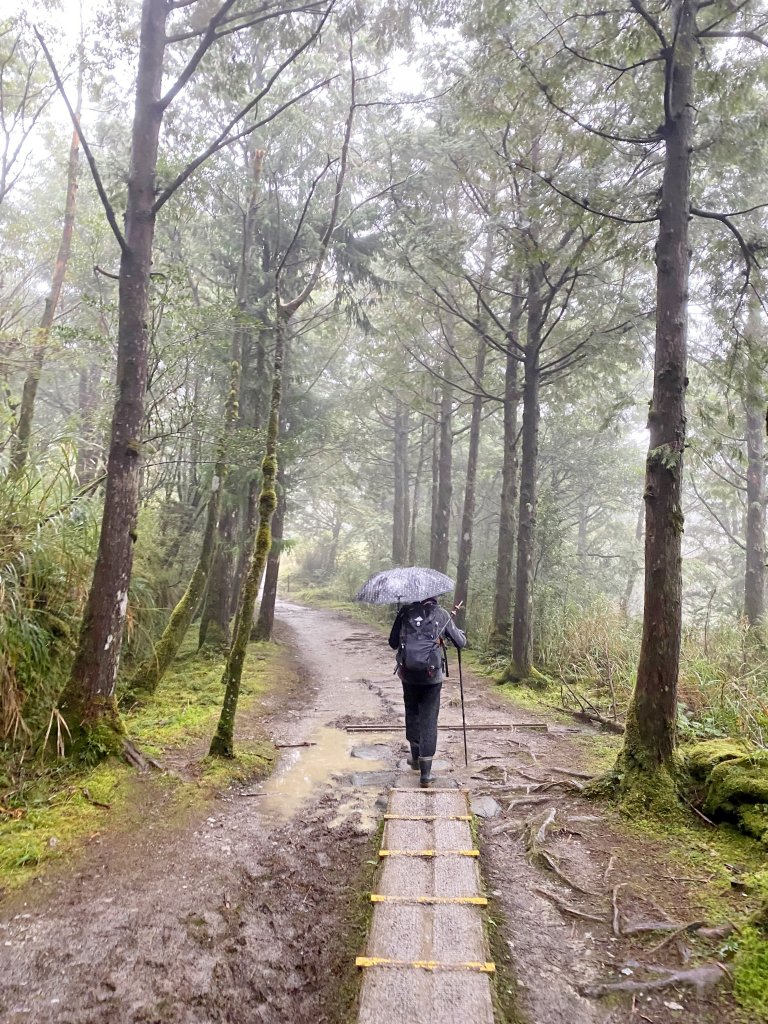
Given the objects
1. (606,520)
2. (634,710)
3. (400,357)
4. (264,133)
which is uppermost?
(264,133)

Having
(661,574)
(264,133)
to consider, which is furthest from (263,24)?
(661,574)

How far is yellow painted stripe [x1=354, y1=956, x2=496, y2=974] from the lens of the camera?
9.17 ft

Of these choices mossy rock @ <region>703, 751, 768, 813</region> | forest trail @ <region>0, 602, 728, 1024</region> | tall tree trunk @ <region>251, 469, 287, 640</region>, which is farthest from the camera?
tall tree trunk @ <region>251, 469, 287, 640</region>

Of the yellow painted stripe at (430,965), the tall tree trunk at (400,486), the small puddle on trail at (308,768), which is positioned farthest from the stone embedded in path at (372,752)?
the tall tree trunk at (400,486)

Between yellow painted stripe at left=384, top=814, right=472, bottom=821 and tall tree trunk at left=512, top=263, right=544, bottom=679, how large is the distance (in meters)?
6.15

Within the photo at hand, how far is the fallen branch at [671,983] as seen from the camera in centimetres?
279

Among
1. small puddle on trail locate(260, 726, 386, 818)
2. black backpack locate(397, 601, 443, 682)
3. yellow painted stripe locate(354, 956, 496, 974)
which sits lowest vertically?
small puddle on trail locate(260, 726, 386, 818)

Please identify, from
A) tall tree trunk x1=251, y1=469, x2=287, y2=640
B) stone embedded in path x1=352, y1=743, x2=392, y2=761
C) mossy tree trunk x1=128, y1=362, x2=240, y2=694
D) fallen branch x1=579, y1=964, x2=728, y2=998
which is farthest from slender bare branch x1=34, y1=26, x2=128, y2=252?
tall tree trunk x1=251, y1=469, x2=287, y2=640

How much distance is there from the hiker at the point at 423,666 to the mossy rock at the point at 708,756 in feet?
7.05

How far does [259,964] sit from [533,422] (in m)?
9.33

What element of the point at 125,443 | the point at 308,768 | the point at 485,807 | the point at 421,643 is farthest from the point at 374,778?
the point at 125,443

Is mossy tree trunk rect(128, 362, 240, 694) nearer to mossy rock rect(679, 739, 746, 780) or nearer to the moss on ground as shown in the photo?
the moss on ground

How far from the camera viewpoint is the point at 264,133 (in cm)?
1198

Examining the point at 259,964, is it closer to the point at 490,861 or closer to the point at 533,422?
the point at 490,861
